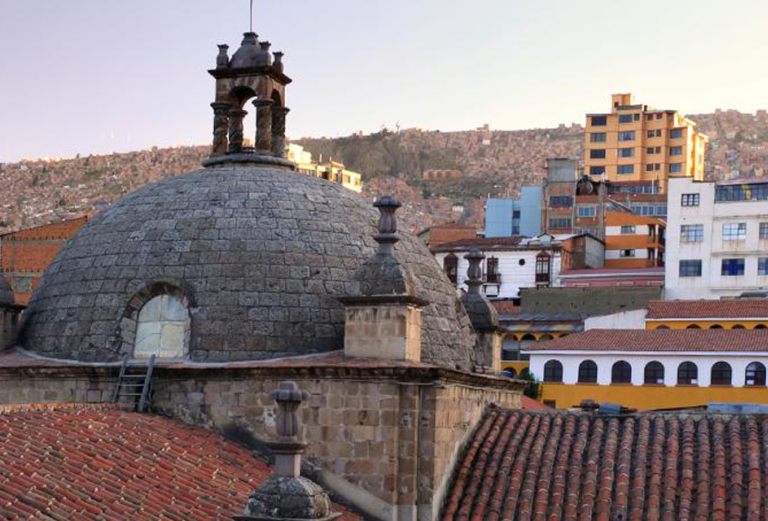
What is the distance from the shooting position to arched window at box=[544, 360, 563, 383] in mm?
49938

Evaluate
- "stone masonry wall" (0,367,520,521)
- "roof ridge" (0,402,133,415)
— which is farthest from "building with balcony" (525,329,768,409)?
"roof ridge" (0,402,133,415)

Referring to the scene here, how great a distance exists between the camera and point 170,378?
63.7 ft

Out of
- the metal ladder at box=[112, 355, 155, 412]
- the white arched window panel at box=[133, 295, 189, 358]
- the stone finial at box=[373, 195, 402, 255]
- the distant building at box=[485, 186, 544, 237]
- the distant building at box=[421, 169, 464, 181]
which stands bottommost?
the metal ladder at box=[112, 355, 155, 412]

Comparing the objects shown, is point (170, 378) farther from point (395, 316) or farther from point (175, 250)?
point (395, 316)

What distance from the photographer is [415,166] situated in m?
163

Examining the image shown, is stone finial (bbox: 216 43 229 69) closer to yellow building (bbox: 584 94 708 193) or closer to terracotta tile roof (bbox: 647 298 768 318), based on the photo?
terracotta tile roof (bbox: 647 298 768 318)

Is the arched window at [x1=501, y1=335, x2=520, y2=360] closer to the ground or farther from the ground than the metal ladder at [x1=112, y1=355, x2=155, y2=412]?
closer to the ground

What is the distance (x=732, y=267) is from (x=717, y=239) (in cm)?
156

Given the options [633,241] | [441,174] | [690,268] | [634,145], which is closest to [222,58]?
[690,268]

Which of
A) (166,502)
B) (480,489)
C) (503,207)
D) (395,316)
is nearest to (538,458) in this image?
(480,489)

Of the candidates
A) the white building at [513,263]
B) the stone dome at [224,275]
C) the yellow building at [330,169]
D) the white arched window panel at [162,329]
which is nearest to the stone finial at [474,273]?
the stone dome at [224,275]

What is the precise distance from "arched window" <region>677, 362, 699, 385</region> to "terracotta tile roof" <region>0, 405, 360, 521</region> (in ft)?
103

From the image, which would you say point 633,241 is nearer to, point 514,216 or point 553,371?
point 514,216

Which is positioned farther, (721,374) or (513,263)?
(513,263)
